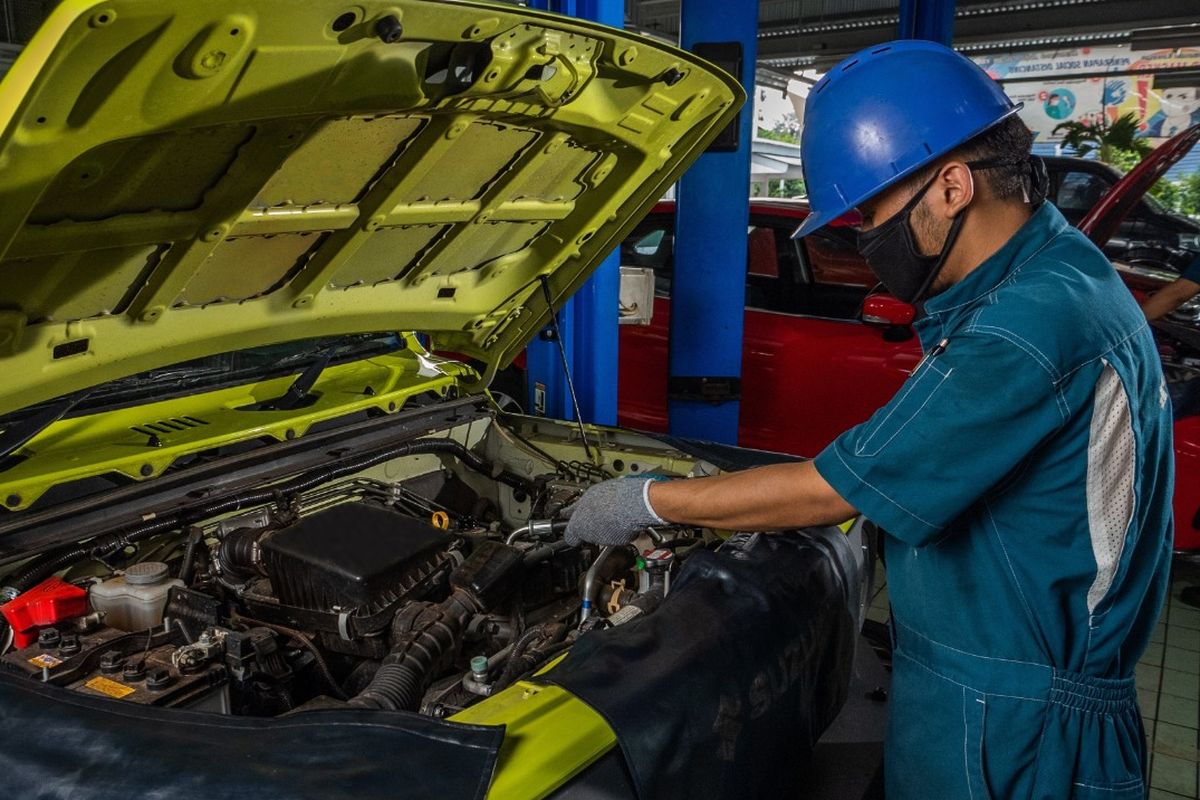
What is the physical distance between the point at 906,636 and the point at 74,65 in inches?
60.9

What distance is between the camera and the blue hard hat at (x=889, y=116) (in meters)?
1.54

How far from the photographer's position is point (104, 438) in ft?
6.88

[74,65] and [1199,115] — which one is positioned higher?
[74,65]

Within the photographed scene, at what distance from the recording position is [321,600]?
1.99m

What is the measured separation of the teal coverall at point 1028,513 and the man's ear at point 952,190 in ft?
0.33

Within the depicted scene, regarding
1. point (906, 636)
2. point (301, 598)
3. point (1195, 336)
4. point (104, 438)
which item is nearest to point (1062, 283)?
point (906, 636)

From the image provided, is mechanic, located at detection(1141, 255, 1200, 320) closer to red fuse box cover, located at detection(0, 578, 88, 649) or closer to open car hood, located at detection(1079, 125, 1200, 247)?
open car hood, located at detection(1079, 125, 1200, 247)

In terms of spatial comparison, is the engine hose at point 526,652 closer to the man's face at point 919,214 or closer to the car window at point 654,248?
the man's face at point 919,214

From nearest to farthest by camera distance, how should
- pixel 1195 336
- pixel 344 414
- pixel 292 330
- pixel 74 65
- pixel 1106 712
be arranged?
pixel 74 65
pixel 1106 712
pixel 292 330
pixel 344 414
pixel 1195 336

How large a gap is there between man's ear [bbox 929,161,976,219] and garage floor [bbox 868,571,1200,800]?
1968 mm

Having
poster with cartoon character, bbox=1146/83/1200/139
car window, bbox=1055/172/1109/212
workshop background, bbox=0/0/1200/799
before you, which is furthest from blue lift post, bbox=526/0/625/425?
poster with cartoon character, bbox=1146/83/1200/139

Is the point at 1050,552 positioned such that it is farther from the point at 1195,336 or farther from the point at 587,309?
the point at 1195,336

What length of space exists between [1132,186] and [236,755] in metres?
5.36

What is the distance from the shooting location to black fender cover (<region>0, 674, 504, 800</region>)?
3.83ft
